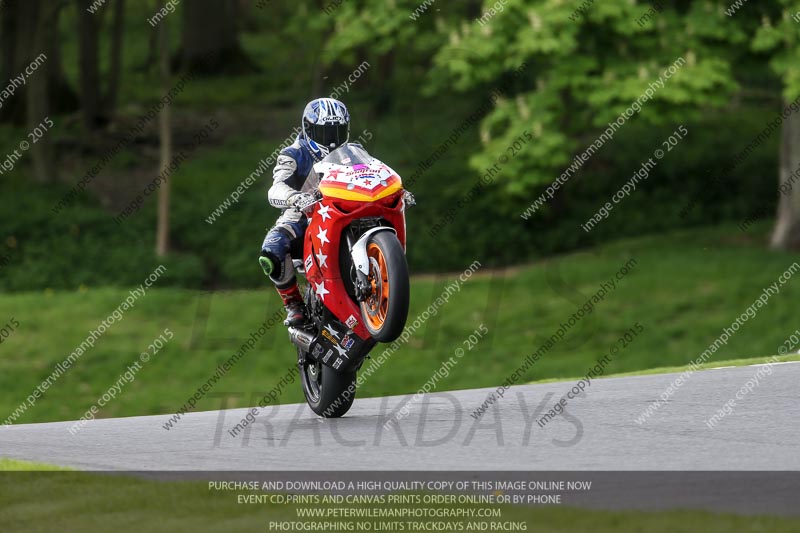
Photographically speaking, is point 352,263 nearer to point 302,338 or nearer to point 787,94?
point 302,338

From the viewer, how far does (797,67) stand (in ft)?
69.2

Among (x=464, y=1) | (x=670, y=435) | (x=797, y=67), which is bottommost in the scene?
Result: (x=464, y=1)

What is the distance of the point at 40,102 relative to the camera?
3083cm

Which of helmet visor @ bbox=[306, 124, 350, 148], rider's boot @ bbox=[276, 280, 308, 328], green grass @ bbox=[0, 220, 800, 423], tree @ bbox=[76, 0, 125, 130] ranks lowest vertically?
tree @ bbox=[76, 0, 125, 130]

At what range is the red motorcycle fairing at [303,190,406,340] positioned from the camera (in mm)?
9211

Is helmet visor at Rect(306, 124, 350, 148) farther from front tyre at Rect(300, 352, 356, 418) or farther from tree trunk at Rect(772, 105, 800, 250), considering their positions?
tree trunk at Rect(772, 105, 800, 250)

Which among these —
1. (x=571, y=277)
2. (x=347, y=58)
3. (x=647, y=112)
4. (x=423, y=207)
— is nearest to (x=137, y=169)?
(x=423, y=207)

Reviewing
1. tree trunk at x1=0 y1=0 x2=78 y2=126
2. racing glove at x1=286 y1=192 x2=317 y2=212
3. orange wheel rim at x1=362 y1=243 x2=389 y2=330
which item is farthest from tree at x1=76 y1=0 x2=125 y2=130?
orange wheel rim at x1=362 y1=243 x2=389 y2=330

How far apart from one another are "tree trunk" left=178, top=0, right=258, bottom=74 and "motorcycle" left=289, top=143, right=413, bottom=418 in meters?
34.7

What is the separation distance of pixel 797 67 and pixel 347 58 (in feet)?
27.8

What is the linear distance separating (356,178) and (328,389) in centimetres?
195
